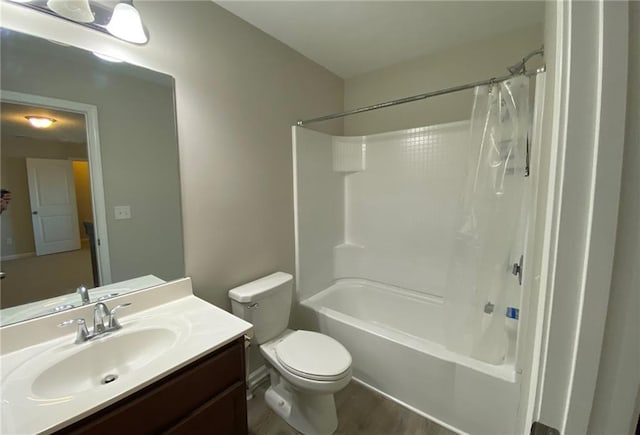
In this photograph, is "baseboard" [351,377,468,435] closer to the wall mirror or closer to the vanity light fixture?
the wall mirror

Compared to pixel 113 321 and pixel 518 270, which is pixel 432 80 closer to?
pixel 518 270

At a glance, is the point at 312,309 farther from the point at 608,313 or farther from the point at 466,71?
the point at 466,71

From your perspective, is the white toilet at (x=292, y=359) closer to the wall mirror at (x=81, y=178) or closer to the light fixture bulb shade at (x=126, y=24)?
the wall mirror at (x=81, y=178)

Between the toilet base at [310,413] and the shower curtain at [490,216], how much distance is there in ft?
2.61

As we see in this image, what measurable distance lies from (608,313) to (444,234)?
1.88 metres

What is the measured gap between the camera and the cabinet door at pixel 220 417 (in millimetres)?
978

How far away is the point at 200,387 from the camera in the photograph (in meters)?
1.01

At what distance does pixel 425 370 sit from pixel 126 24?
2261 millimetres

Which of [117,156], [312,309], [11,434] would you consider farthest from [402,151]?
[11,434]

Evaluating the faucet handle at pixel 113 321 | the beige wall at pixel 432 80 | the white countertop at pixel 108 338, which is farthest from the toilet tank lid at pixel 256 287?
the beige wall at pixel 432 80

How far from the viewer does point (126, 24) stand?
1111 millimetres

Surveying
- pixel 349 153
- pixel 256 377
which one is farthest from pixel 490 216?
pixel 256 377

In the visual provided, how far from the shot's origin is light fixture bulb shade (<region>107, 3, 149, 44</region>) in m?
1.09

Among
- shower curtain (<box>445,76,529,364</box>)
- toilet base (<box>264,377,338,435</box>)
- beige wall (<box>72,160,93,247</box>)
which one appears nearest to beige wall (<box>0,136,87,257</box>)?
beige wall (<box>72,160,93,247</box>)
